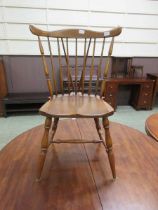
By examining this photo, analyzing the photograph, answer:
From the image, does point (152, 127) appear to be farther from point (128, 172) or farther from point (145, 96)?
point (145, 96)

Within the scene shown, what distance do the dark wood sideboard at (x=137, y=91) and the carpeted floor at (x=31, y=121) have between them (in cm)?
15

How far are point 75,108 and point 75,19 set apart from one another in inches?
92.4

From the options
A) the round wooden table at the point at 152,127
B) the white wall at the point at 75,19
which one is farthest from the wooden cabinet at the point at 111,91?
the round wooden table at the point at 152,127

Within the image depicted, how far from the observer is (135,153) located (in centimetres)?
132

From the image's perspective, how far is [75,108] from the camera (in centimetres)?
112

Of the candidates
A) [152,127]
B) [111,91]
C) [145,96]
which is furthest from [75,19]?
[152,127]

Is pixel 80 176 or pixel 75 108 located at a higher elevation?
pixel 75 108

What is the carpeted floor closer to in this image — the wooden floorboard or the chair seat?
the wooden floorboard

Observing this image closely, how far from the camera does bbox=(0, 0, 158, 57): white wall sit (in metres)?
2.77

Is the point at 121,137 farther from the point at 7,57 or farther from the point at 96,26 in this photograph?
Result: the point at 7,57

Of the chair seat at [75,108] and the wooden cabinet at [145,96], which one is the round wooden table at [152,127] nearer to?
the chair seat at [75,108]

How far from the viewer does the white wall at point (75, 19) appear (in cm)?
277

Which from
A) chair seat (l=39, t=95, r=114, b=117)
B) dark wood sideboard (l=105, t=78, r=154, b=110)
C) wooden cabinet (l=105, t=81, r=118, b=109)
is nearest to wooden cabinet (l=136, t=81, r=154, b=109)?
dark wood sideboard (l=105, t=78, r=154, b=110)

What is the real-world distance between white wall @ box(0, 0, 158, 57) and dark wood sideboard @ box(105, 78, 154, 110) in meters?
0.60
